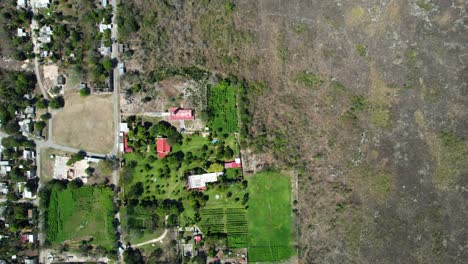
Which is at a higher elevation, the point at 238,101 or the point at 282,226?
the point at 238,101

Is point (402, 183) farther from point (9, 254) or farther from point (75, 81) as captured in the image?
point (9, 254)

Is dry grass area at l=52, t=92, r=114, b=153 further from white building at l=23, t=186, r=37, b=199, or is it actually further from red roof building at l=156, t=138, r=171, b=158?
white building at l=23, t=186, r=37, b=199

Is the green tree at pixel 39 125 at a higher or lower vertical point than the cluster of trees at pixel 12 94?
lower

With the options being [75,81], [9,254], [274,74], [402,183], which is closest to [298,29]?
[274,74]

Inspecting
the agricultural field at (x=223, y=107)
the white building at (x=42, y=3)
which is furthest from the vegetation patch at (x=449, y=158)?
the white building at (x=42, y=3)

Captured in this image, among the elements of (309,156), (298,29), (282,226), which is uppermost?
(298,29)

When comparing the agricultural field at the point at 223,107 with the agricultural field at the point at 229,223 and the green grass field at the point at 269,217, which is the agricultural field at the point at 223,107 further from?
the agricultural field at the point at 229,223
